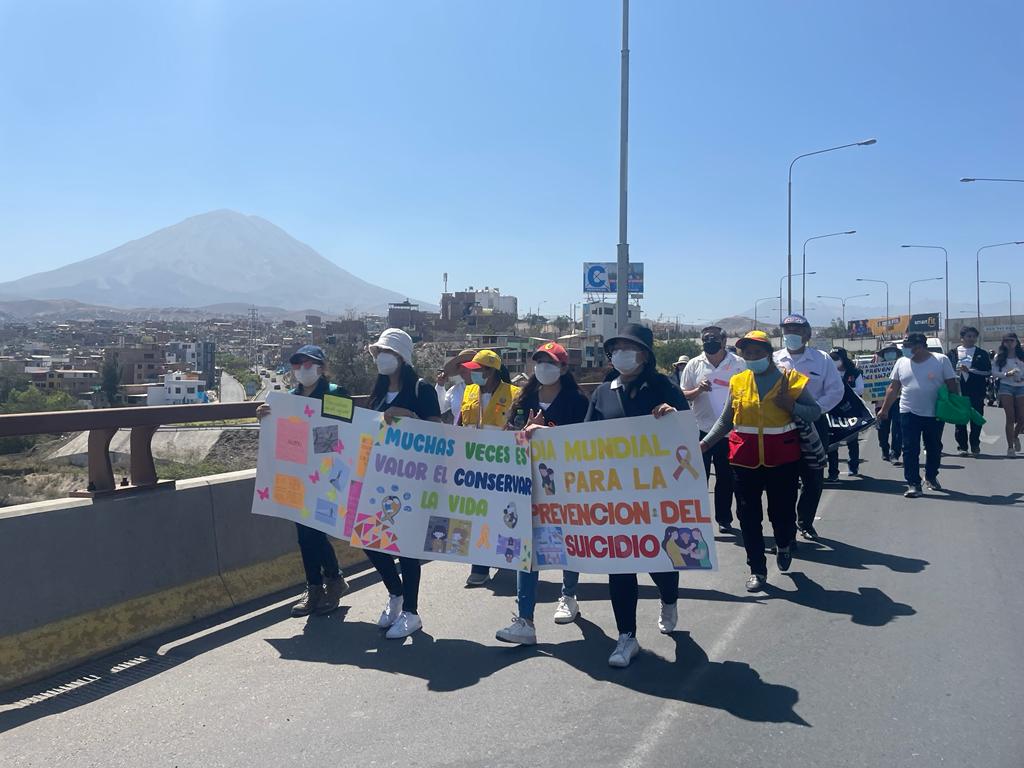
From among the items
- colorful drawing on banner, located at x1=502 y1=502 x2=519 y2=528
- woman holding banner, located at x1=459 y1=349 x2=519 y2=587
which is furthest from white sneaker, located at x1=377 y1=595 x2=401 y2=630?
woman holding banner, located at x1=459 y1=349 x2=519 y2=587

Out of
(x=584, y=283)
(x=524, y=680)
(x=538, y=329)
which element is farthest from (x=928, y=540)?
(x=538, y=329)

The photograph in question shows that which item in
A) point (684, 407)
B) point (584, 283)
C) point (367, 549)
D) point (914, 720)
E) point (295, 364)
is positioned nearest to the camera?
point (914, 720)

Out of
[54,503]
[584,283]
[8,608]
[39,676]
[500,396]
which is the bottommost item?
[39,676]

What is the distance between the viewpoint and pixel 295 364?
6.49 meters

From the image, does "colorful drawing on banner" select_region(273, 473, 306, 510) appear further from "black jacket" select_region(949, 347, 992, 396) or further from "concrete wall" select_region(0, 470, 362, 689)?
"black jacket" select_region(949, 347, 992, 396)

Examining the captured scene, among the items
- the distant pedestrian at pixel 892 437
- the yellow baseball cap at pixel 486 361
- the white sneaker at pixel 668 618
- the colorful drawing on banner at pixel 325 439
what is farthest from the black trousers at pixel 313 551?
the distant pedestrian at pixel 892 437

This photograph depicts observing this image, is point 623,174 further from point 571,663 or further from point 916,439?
point 571,663

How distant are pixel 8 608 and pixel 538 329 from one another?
352ft

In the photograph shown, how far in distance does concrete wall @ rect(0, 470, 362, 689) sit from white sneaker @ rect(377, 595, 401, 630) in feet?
4.48

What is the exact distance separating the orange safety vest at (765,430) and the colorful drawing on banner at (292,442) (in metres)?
3.35

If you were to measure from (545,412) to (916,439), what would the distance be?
6.65m

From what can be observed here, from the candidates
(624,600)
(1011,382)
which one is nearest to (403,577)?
(624,600)

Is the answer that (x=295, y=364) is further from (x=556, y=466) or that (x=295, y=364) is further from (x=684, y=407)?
(x=684, y=407)

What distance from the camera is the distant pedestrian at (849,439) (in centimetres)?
1232
